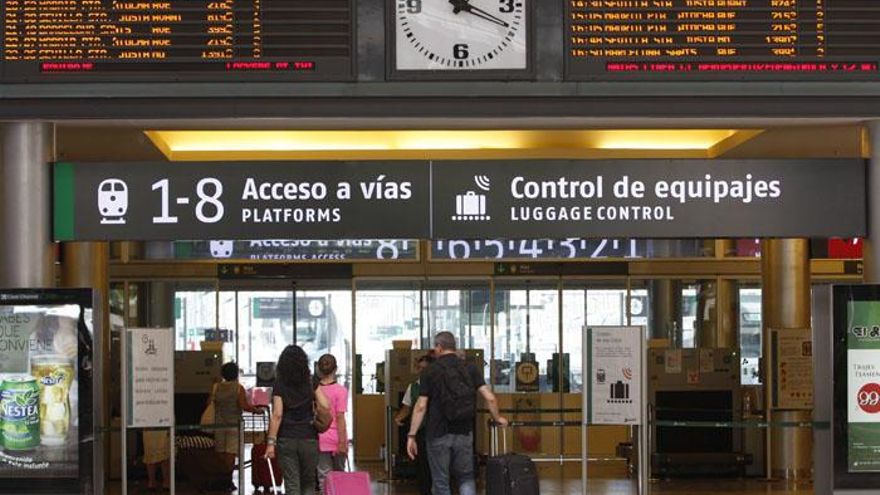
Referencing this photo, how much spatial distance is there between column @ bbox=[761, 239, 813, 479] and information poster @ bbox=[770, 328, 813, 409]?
12.1 inches

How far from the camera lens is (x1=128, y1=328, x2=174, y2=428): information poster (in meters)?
11.9

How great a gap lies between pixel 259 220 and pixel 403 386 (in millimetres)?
8178

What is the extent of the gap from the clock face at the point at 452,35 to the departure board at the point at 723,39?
17.9 inches

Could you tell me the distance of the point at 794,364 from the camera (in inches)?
696

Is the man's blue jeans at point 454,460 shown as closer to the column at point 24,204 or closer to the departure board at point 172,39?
the departure board at point 172,39

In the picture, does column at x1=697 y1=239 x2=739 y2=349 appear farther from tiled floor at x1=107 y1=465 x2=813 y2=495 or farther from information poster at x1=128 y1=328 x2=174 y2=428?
information poster at x1=128 y1=328 x2=174 y2=428

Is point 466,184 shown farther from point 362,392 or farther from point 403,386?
point 362,392

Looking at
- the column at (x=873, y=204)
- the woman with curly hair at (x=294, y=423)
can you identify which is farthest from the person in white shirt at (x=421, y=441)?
the column at (x=873, y=204)

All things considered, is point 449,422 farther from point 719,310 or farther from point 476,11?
point 719,310

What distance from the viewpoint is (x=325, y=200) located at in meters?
10.6

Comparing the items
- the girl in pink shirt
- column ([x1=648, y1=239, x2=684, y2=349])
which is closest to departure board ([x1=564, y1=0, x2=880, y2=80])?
the girl in pink shirt

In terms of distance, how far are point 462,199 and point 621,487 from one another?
740 cm

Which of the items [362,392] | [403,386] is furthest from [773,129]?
[362,392]

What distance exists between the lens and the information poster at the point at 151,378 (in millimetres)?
11875
